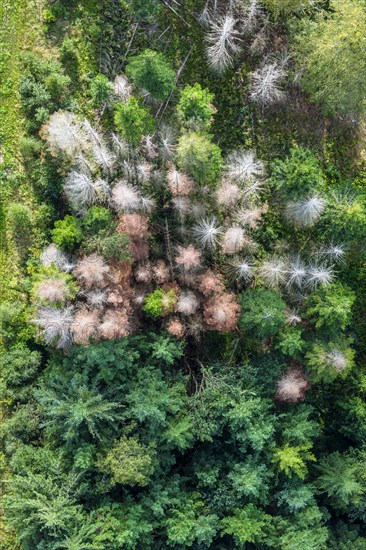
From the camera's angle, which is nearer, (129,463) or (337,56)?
(129,463)

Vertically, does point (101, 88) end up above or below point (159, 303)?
above

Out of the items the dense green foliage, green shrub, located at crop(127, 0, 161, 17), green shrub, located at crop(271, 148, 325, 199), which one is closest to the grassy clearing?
the dense green foliage

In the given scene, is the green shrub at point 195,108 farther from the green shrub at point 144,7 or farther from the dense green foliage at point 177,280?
the green shrub at point 144,7

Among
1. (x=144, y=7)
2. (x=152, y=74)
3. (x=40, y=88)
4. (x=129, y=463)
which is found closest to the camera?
(x=129, y=463)

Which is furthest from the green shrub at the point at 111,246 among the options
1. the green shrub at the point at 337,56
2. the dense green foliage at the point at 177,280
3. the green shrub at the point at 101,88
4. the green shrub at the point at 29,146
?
the green shrub at the point at 337,56

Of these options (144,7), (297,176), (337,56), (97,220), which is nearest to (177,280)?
(97,220)

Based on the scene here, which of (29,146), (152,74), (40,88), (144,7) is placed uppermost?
(144,7)

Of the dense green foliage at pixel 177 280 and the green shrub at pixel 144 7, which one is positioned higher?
the green shrub at pixel 144 7

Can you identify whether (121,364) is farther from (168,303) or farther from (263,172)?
(263,172)

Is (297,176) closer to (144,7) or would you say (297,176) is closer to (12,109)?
(144,7)

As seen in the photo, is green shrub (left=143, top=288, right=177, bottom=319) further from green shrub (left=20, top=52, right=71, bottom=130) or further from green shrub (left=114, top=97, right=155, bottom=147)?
green shrub (left=20, top=52, right=71, bottom=130)

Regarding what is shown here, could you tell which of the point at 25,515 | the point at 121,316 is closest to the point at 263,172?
the point at 121,316
